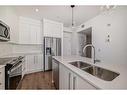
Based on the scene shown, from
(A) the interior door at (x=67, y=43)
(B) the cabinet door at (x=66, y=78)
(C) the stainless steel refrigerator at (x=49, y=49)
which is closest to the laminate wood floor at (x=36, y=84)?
(B) the cabinet door at (x=66, y=78)

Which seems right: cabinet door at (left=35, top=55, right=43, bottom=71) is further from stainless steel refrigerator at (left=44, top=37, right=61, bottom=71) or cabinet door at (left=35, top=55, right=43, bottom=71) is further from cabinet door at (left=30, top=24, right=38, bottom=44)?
cabinet door at (left=30, top=24, right=38, bottom=44)

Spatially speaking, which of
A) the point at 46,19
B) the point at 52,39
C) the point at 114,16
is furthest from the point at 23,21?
the point at 114,16

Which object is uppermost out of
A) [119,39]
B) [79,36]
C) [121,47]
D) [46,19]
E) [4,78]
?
[46,19]

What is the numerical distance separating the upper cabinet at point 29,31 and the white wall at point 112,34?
2622 mm

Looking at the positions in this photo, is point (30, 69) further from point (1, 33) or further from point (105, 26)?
point (105, 26)

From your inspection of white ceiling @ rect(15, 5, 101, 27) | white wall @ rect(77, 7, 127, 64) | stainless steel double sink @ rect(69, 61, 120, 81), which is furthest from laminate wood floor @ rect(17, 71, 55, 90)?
white ceiling @ rect(15, 5, 101, 27)

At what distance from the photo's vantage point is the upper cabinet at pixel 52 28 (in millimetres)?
A: 5375

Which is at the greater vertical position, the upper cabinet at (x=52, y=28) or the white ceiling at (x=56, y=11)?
the white ceiling at (x=56, y=11)

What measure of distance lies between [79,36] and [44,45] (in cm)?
284

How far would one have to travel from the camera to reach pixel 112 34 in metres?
3.80

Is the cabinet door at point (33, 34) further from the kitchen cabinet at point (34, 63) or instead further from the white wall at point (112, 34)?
the white wall at point (112, 34)

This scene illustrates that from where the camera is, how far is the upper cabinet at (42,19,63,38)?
5375 mm

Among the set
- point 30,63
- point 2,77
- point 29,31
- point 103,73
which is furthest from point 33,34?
point 103,73

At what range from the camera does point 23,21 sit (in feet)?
15.5
